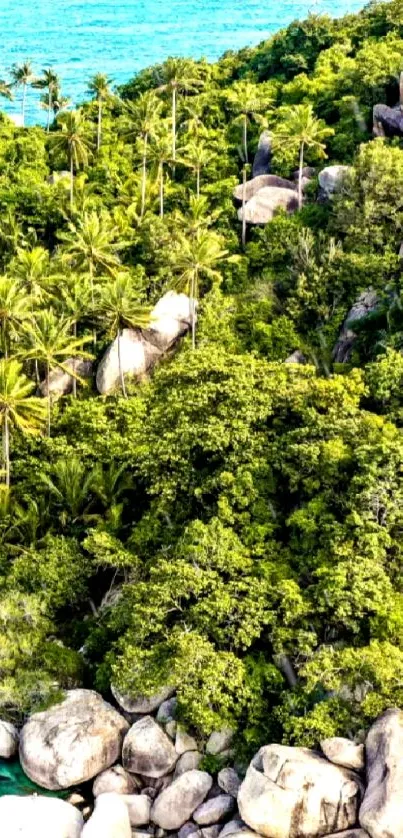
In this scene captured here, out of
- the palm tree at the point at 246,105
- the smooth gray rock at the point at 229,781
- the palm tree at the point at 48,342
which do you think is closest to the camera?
the smooth gray rock at the point at 229,781

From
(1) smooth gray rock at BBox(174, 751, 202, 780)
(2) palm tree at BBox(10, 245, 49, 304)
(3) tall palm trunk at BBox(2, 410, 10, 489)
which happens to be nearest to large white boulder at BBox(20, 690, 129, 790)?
(1) smooth gray rock at BBox(174, 751, 202, 780)

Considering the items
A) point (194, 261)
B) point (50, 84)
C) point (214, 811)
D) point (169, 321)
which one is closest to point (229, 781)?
point (214, 811)

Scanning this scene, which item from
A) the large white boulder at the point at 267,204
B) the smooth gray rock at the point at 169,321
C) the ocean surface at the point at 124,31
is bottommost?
the smooth gray rock at the point at 169,321

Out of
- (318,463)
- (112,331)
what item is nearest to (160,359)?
(112,331)

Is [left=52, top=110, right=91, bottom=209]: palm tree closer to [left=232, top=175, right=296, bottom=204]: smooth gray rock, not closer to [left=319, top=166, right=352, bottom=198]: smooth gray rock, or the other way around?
[left=232, top=175, right=296, bottom=204]: smooth gray rock

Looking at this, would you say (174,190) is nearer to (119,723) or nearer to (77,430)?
(77,430)

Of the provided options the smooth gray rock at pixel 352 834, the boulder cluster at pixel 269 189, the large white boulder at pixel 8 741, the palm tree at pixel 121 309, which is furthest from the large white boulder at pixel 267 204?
the smooth gray rock at pixel 352 834

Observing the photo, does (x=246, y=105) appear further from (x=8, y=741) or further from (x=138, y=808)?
(x=138, y=808)

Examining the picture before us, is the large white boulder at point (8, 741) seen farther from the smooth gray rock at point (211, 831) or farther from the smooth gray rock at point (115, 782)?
the smooth gray rock at point (211, 831)
